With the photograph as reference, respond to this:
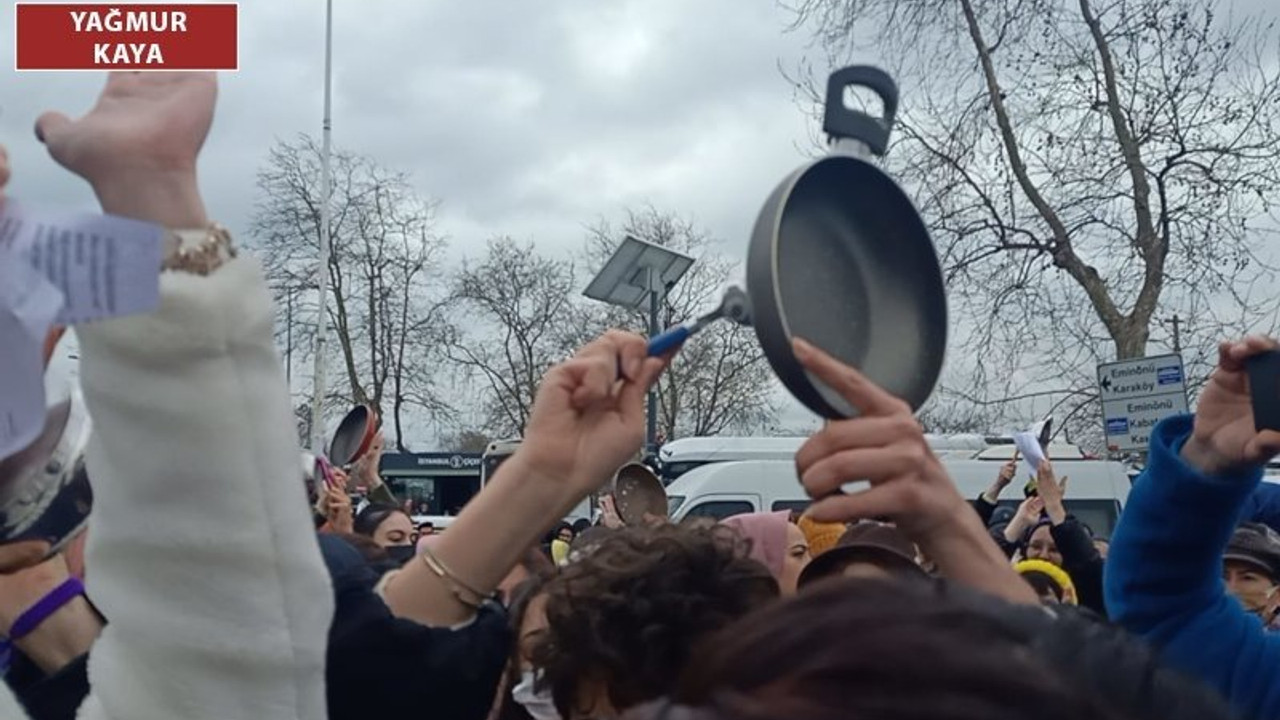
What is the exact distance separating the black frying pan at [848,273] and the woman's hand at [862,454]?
2cm

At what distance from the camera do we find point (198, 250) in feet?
3.92

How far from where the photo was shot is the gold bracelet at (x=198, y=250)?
1172mm

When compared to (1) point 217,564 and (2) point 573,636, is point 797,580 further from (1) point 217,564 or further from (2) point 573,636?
(1) point 217,564

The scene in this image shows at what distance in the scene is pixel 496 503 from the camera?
1789mm

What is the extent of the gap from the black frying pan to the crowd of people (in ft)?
0.16

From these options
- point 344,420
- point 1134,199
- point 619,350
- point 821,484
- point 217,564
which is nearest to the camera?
point 217,564

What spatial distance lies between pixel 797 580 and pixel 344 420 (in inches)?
181

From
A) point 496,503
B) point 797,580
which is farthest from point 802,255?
point 797,580

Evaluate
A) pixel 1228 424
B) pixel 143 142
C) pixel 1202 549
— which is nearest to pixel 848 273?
pixel 143 142

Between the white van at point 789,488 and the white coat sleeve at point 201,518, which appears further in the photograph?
the white van at point 789,488

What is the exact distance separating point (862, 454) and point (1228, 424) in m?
0.98

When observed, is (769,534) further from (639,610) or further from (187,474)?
(187,474)

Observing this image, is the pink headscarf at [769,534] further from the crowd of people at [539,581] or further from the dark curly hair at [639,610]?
the dark curly hair at [639,610]

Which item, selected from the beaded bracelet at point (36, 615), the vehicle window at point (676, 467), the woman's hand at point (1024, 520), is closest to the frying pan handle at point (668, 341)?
the beaded bracelet at point (36, 615)
